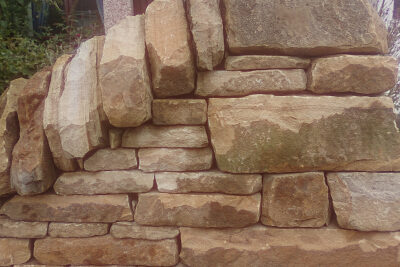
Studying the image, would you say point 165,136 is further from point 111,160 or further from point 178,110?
point 111,160

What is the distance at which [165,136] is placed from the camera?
1.48 metres

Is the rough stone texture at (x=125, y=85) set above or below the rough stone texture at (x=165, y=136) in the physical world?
above

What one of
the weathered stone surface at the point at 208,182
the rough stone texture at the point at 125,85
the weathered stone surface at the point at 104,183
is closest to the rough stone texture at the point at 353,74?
the weathered stone surface at the point at 208,182

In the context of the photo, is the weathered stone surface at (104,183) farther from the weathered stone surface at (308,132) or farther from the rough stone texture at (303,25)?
the rough stone texture at (303,25)

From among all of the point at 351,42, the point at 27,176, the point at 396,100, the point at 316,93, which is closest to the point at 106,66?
the point at 27,176

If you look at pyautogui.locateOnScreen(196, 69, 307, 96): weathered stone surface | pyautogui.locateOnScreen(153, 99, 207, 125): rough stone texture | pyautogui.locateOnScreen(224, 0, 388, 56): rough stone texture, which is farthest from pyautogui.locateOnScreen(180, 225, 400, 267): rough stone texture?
pyautogui.locateOnScreen(224, 0, 388, 56): rough stone texture

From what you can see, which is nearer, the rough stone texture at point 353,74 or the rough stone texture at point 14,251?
the rough stone texture at point 353,74

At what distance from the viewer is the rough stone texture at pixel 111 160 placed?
149 centimetres

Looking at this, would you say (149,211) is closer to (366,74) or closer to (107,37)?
(107,37)

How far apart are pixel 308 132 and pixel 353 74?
0.36 metres

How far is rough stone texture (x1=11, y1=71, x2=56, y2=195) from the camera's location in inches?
56.3

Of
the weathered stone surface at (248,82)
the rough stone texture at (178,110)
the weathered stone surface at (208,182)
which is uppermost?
the weathered stone surface at (248,82)

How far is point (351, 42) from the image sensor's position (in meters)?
1.43

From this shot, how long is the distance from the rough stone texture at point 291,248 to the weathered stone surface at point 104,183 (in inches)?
14.0
